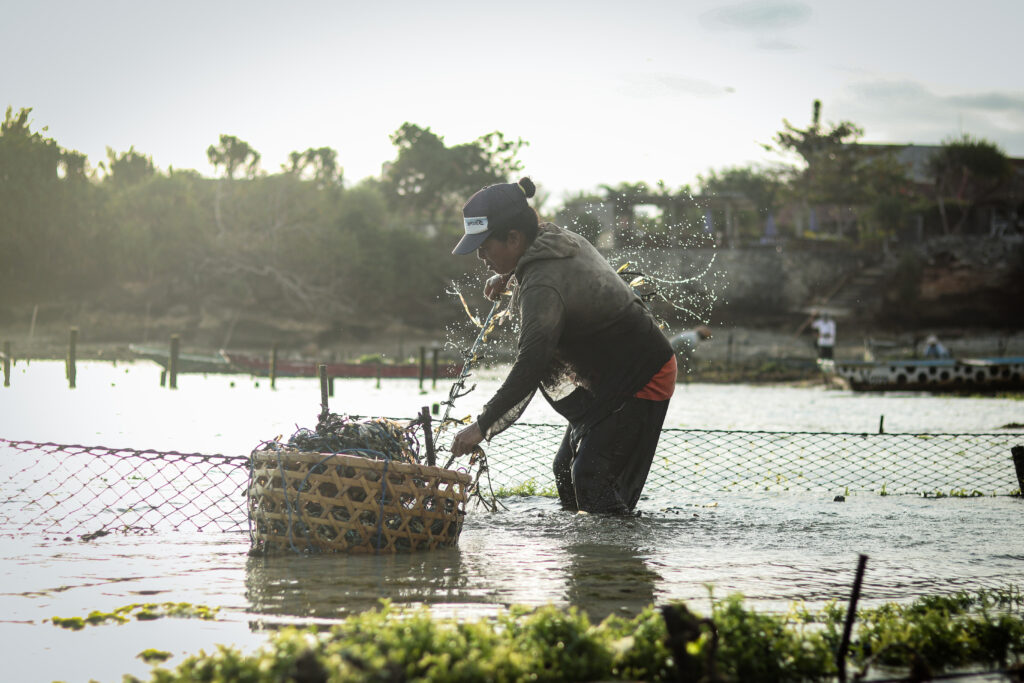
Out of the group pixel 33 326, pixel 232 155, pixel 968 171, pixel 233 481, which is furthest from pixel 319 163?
pixel 233 481

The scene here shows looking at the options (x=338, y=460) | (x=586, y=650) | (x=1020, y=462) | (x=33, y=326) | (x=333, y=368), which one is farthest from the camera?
(x=33, y=326)

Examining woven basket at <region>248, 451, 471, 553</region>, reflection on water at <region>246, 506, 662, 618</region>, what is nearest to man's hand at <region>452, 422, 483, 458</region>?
woven basket at <region>248, 451, 471, 553</region>

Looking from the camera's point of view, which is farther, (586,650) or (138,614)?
(138,614)

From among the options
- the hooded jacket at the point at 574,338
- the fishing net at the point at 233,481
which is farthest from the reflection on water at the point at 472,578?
the hooded jacket at the point at 574,338

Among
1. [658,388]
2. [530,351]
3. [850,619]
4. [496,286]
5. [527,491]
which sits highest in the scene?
[496,286]

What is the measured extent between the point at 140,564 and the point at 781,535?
409cm

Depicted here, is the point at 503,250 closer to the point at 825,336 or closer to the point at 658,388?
the point at 658,388

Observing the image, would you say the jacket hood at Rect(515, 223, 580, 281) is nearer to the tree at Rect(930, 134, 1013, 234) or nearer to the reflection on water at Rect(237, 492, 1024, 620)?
the reflection on water at Rect(237, 492, 1024, 620)

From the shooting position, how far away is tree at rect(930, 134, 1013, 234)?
65000 mm

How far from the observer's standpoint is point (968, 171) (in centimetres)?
6556

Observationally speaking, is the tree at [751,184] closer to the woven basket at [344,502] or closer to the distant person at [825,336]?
the distant person at [825,336]

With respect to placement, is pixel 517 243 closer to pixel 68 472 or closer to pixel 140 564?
pixel 140 564

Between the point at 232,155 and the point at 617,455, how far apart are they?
216 ft

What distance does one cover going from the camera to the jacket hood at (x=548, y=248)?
5773 millimetres
